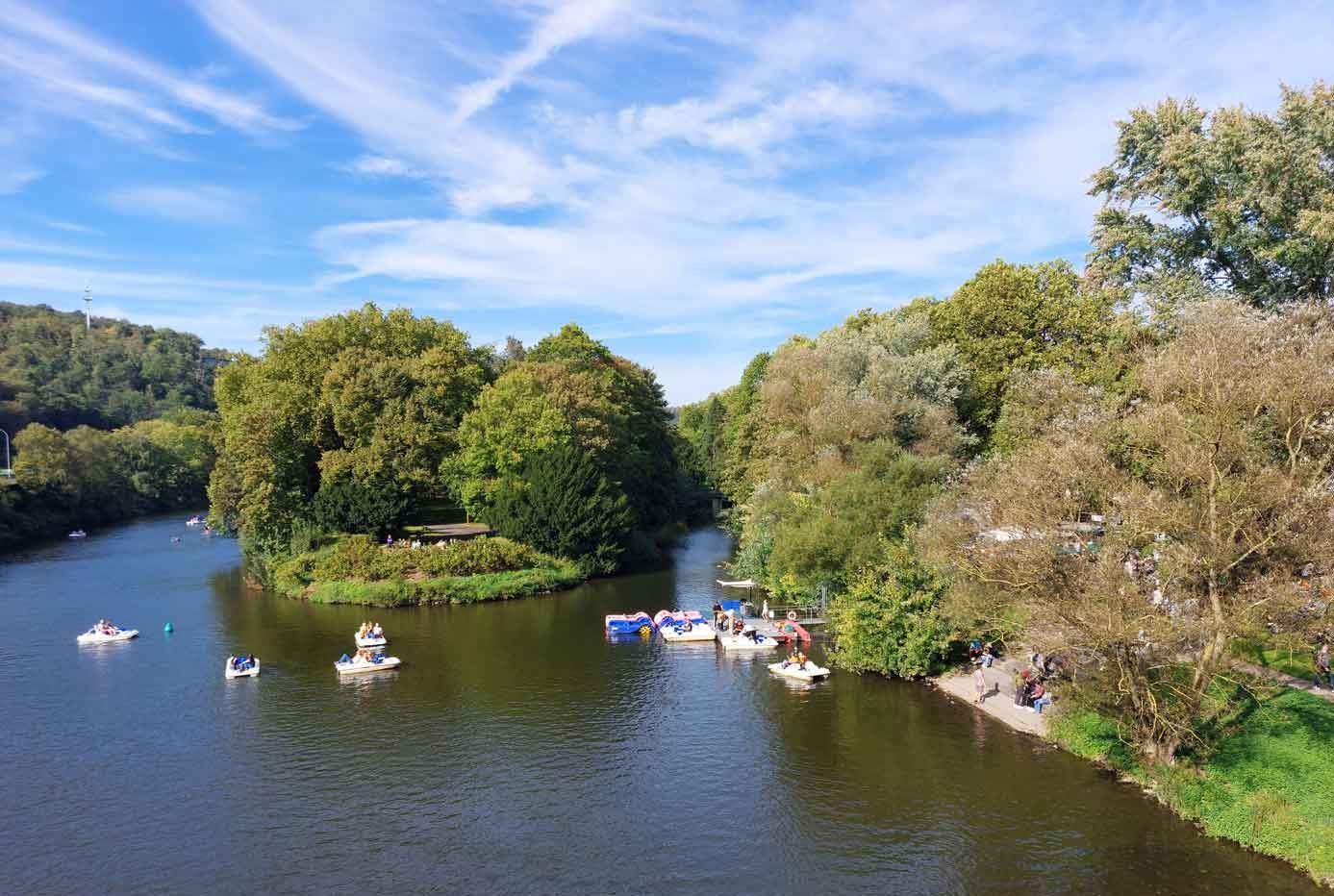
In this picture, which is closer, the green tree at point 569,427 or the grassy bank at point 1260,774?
the grassy bank at point 1260,774

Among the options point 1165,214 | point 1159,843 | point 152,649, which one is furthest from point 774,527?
point 152,649

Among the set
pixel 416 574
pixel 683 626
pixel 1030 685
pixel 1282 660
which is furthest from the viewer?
pixel 416 574

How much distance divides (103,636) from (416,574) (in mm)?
16245

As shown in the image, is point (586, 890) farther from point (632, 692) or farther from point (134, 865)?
point (632, 692)

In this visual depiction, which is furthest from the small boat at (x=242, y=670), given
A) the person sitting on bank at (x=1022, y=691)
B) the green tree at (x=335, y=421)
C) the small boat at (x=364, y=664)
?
the person sitting on bank at (x=1022, y=691)

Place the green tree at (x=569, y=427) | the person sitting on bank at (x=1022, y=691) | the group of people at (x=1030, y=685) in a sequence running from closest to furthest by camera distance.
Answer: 1. the group of people at (x=1030, y=685)
2. the person sitting on bank at (x=1022, y=691)
3. the green tree at (x=569, y=427)

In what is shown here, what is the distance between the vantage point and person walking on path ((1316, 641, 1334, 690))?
26047 millimetres

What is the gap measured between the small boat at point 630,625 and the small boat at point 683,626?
19.3 inches

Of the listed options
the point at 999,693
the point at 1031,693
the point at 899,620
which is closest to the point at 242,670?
the point at 899,620

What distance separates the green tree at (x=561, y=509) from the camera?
55.4 metres

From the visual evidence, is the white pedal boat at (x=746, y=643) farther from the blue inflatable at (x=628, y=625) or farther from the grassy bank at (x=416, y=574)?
the grassy bank at (x=416, y=574)

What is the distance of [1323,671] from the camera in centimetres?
2634

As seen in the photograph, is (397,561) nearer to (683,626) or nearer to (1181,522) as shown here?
(683,626)

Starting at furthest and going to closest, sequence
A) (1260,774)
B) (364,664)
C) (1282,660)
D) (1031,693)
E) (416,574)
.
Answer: (416,574) → (364,664) → (1031,693) → (1282,660) → (1260,774)
